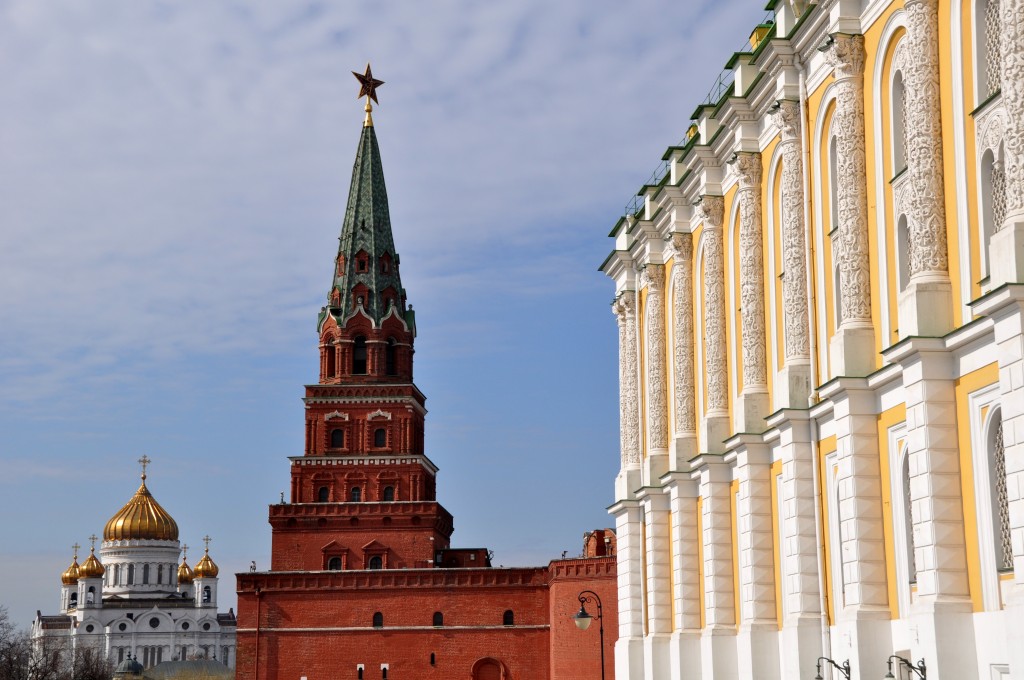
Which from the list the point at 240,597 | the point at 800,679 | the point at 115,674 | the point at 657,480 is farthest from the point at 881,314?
the point at 115,674

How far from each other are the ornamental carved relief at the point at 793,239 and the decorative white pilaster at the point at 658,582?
9868 mm

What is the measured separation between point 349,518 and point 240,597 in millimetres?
6936

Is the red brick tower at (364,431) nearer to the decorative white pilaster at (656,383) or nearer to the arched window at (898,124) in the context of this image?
the decorative white pilaster at (656,383)

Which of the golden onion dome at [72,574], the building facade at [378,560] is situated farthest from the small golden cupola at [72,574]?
the building facade at [378,560]

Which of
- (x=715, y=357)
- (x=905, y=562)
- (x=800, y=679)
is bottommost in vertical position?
(x=800, y=679)

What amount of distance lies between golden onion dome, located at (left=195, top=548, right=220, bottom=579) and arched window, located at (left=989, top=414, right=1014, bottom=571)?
131686 mm

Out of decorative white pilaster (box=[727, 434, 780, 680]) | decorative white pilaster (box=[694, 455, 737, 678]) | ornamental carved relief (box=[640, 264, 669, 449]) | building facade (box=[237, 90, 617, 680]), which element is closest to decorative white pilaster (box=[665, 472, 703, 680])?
decorative white pilaster (box=[694, 455, 737, 678])

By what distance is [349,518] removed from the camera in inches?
2872

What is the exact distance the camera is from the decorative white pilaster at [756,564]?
29.4 metres

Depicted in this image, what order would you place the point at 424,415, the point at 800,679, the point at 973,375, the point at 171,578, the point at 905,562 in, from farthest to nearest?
the point at 171,578 → the point at 424,415 → the point at 800,679 → the point at 905,562 → the point at 973,375

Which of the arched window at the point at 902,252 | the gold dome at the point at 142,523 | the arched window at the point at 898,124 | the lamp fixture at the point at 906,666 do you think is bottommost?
the lamp fixture at the point at 906,666

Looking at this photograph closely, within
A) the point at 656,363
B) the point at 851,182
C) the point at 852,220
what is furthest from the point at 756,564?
the point at 656,363

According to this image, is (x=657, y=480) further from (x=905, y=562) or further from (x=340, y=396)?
(x=340, y=396)

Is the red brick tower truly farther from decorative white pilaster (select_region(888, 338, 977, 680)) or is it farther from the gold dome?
the gold dome
